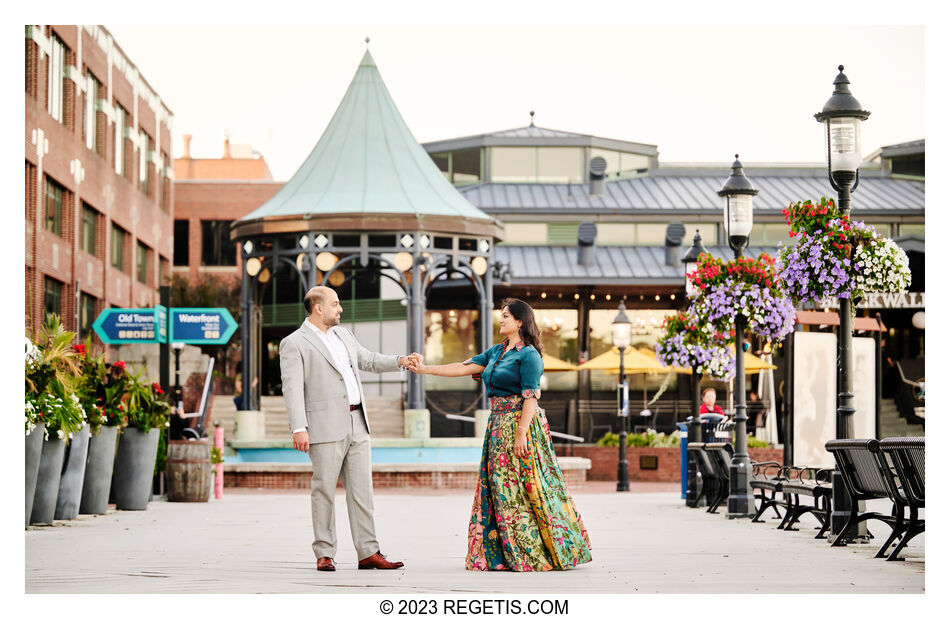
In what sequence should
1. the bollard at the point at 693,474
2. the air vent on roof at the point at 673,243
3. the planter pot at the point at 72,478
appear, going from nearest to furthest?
the planter pot at the point at 72,478, the bollard at the point at 693,474, the air vent on roof at the point at 673,243

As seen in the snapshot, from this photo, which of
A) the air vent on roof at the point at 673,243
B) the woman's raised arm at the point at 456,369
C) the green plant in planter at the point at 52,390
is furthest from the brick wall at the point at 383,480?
the air vent on roof at the point at 673,243

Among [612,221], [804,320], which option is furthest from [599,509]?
[612,221]

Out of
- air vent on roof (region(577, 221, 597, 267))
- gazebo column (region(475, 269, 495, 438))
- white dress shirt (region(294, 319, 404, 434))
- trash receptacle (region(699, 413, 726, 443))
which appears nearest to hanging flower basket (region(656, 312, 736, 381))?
trash receptacle (region(699, 413, 726, 443))

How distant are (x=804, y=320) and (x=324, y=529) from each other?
12964mm

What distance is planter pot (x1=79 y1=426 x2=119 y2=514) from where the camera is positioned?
16.6m

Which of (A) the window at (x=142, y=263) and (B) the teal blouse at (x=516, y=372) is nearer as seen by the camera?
(B) the teal blouse at (x=516, y=372)

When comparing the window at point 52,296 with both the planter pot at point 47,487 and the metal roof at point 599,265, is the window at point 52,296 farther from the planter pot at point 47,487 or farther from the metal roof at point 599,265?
the planter pot at point 47,487

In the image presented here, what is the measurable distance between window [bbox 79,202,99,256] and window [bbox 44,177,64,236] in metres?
1.73

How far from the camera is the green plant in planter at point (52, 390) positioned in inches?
530

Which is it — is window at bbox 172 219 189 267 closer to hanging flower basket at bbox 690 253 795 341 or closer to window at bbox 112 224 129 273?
window at bbox 112 224 129 273

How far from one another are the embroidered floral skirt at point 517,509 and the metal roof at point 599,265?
2788 cm

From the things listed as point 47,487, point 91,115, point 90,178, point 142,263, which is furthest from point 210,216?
point 47,487
